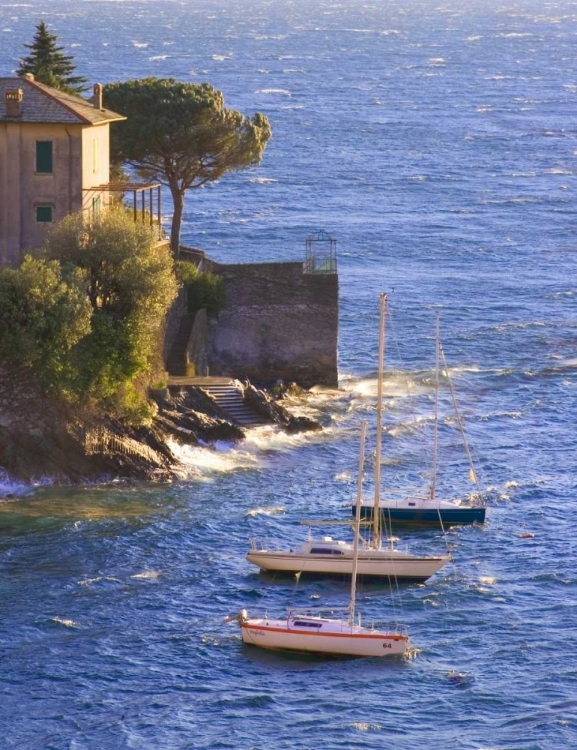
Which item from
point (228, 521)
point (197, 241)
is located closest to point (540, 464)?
point (228, 521)

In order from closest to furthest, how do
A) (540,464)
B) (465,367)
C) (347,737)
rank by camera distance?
(347,737)
(540,464)
(465,367)

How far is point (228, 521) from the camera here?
6041 cm

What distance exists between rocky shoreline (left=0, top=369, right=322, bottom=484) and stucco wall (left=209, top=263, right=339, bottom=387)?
11420 millimetres

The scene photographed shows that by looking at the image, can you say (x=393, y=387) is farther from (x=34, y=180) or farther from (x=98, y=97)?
(x=34, y=180)

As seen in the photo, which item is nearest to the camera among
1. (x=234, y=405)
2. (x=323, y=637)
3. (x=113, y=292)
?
(x=323, y=637)

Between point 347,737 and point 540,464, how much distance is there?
1043 inches

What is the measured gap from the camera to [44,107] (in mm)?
69312

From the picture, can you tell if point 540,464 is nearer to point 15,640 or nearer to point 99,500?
point 99,500

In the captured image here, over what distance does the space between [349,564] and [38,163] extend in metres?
23.9

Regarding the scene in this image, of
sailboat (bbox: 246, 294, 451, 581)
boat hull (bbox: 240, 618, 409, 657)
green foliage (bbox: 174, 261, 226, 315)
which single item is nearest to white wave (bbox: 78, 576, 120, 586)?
sailboat (bbox: 246, 294, 451, 581)

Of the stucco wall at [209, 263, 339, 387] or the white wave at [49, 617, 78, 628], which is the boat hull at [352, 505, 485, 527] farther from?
the stucco wall at [209, 263, 339, 387]

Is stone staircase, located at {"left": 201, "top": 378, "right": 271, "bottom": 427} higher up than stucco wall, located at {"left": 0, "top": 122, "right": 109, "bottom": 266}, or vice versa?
stucco wall, located at {"left": 0, "top": 122, "right": 109, "bottom": 266}

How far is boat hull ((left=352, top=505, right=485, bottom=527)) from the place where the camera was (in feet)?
202

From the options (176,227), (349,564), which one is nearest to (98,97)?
(176,227)
